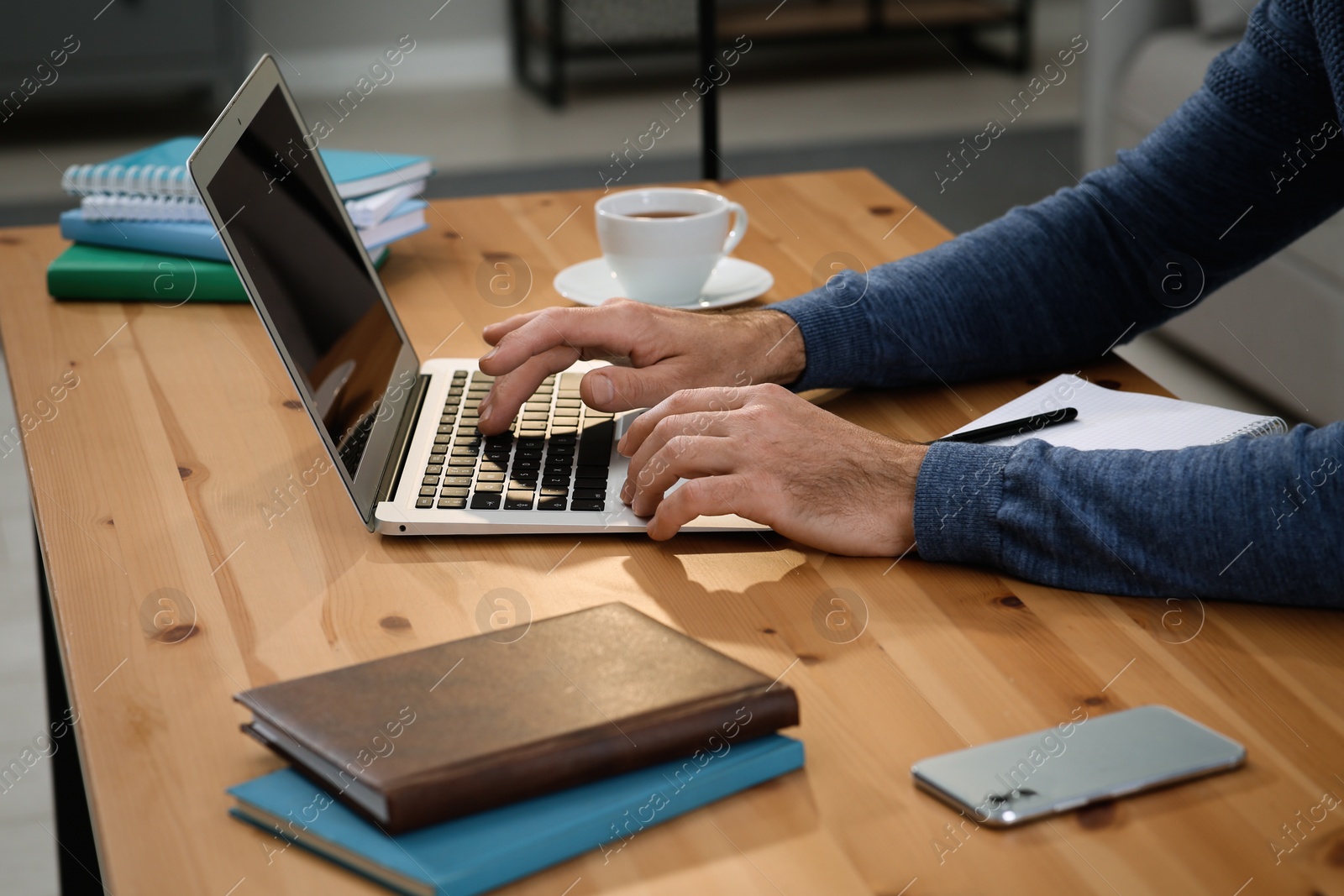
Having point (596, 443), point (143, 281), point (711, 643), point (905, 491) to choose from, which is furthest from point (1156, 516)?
point (143, 281)

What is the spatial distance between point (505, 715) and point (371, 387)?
40cm

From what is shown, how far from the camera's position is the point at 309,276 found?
861mm

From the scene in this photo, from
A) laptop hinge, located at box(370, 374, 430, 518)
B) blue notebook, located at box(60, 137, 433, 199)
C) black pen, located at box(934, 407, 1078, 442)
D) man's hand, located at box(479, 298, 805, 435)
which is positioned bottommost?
blue notebook, located at box(60, 137, 433, 199)

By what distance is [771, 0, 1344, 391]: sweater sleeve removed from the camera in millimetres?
975

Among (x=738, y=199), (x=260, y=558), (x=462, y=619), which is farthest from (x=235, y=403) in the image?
(x=738, y=199)

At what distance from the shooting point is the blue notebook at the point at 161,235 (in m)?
1.21

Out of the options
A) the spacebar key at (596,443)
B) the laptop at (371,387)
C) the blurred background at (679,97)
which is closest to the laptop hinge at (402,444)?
the laptop at (371,387)

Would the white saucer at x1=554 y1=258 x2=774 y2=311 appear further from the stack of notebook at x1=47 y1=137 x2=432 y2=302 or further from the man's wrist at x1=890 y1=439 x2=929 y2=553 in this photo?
the man's wrist at x1=890 y1=439 x2=929 y2=553

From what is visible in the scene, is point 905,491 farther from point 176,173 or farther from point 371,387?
point 176,173

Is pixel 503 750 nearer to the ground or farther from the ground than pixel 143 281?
farther from the ground

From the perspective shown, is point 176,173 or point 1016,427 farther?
point 176,173

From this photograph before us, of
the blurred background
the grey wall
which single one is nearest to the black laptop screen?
the blurred background

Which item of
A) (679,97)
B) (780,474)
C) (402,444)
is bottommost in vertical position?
(679,97)

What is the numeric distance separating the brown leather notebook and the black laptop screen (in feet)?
0.77
